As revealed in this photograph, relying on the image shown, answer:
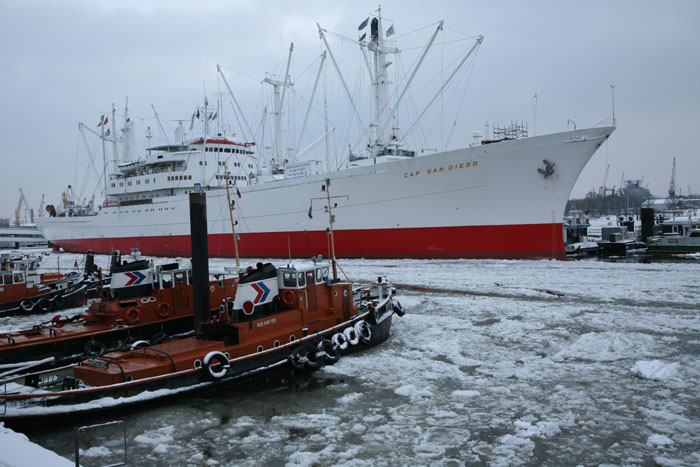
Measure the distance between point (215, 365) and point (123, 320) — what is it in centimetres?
413

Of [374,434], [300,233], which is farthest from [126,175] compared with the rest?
[374,434]

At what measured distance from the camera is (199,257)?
975 cm

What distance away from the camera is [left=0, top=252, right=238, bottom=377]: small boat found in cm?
953

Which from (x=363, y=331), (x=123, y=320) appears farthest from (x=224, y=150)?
(x=363, y=331)

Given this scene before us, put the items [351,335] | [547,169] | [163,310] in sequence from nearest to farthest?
[351,335] < [163,310] < [547,169]

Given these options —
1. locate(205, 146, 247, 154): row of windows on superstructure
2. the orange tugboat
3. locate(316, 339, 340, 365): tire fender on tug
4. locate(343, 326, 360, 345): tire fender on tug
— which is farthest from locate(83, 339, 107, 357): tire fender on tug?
locate(205, 146, 247, 154): row of windows on superstructure

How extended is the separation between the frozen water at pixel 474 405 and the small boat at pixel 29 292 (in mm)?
11416

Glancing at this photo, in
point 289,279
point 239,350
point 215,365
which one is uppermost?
point 289,279

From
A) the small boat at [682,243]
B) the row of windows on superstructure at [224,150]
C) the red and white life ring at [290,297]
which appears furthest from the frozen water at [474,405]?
the row of windows on superstructure at [224,150]

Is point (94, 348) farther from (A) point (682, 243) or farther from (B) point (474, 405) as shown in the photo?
(A) point (682, 243)

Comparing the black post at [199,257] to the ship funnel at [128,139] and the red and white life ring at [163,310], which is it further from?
the ship funnel at [128,139]

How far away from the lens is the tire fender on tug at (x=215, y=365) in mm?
7852

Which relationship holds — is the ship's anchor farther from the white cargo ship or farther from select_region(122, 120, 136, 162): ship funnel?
select_region(122, 120, 136, 162): ship funnel

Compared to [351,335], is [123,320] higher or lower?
higher
